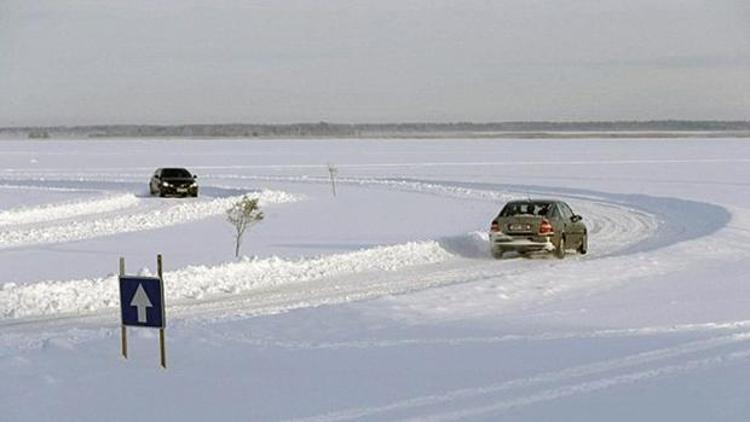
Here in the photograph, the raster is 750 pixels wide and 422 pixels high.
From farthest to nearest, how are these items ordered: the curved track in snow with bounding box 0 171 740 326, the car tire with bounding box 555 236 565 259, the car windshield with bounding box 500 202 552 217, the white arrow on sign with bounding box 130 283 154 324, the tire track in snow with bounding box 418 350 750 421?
the car windshield with bounding box 500 202 552 217, the car tire with bounding box 555 236 565 259, the curved track in snow with bounding box 0 171 740 326, the white arrow on sign with bounding box 130 283 154 324, the tire track in snow with bounding box 418 350 750 421

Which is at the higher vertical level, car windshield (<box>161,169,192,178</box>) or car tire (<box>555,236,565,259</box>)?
car tire (<box>555,236,565,259</box>)

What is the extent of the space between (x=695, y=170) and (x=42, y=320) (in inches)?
2277

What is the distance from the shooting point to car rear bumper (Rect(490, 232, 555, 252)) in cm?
2478

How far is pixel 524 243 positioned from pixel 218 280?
24.1ft

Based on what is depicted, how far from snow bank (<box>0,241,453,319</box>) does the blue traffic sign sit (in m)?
5.94

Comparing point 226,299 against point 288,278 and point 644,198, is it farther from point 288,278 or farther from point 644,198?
point 644,198

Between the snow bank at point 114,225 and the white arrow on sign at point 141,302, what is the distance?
17.6 m

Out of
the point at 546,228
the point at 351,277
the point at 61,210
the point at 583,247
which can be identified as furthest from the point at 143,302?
the point at 61,210

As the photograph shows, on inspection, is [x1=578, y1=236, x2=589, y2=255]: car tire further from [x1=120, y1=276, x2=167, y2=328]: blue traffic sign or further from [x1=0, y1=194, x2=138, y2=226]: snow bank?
[x1=0, y1=194, x2=138, y2=226]: snow bank

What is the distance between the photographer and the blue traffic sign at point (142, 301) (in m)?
11.1

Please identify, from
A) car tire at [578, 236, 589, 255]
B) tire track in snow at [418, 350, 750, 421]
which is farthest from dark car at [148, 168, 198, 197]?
tire track in snow at [418, 350, 750, 421]

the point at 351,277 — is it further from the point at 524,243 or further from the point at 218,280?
the point at 524,243

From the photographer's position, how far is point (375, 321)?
48.4 feet

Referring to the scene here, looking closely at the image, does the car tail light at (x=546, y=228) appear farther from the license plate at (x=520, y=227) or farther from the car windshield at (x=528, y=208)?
the car windshield at (x=528, y=208)
